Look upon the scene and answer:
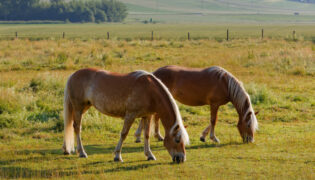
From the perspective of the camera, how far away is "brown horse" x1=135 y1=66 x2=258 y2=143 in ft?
34.2

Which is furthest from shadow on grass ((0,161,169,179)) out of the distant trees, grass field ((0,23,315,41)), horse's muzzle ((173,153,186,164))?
the distant trees

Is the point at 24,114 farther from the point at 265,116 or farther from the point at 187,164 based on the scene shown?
the point at 265,116

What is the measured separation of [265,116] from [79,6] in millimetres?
126079

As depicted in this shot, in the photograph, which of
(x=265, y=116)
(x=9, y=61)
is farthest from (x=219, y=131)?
(x=9, y=61)

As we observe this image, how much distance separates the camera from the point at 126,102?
29.3ft

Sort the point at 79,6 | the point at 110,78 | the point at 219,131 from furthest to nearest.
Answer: the point at 79,6, the point at 219,131, the point at 110,78

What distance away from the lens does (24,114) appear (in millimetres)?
12930

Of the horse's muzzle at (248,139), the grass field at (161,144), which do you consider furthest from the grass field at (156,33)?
the horse's muzzle at (248,139)

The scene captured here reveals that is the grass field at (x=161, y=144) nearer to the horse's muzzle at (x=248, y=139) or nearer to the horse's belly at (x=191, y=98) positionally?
the horse's muzzle at (x=248, y=139)

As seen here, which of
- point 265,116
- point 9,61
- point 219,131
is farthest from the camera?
point 9,61

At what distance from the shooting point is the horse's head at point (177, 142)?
8.30 meters

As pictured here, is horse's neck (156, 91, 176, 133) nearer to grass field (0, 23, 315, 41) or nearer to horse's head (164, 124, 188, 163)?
horse's head (164, 124, 188, 163)

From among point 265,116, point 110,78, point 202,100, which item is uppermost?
point 110,78

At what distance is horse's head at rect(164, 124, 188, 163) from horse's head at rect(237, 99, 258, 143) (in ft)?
7.76
